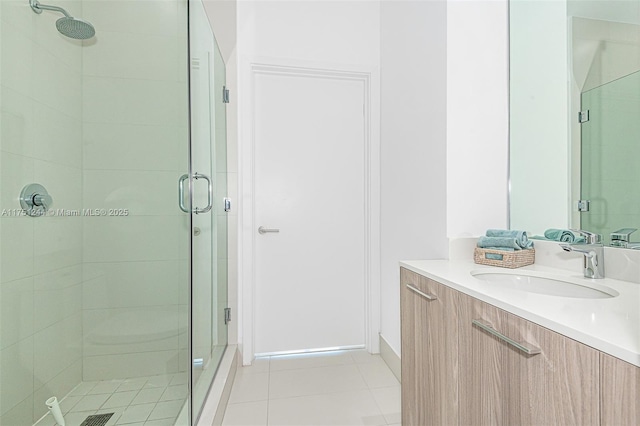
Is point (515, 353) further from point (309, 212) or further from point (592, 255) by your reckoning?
point (309, 212)

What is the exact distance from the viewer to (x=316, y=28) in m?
2.29

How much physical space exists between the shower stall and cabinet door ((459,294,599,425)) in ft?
3.54

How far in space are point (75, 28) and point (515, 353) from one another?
1623 mm

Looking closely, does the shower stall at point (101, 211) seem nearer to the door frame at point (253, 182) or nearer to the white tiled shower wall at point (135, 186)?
the white tiled shower wall at point (135, 186)

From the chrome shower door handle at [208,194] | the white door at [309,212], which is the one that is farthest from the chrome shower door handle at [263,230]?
the chrome shower door handle at [208,194]

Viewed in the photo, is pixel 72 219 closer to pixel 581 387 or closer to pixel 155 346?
pixel 155 346

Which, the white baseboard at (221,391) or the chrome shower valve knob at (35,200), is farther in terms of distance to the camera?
the white baseboard at (221,391)

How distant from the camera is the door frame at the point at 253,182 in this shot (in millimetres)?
2189

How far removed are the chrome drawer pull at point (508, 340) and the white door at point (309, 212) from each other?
151 centimetres

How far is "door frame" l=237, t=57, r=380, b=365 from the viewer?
7.18 ft

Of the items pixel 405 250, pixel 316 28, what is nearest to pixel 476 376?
pixel 405 250

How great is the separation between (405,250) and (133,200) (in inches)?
55.6

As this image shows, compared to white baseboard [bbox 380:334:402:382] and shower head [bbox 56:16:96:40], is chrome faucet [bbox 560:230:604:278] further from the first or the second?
shower head [bbox 56:16:96:40]

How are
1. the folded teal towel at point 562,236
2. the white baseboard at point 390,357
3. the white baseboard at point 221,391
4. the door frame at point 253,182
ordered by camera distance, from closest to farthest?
the folded teal towel at point 562,236 → the white baseboard at point 221,391 → the white baseboard at point 390,357 → the door frame at point 253,182
